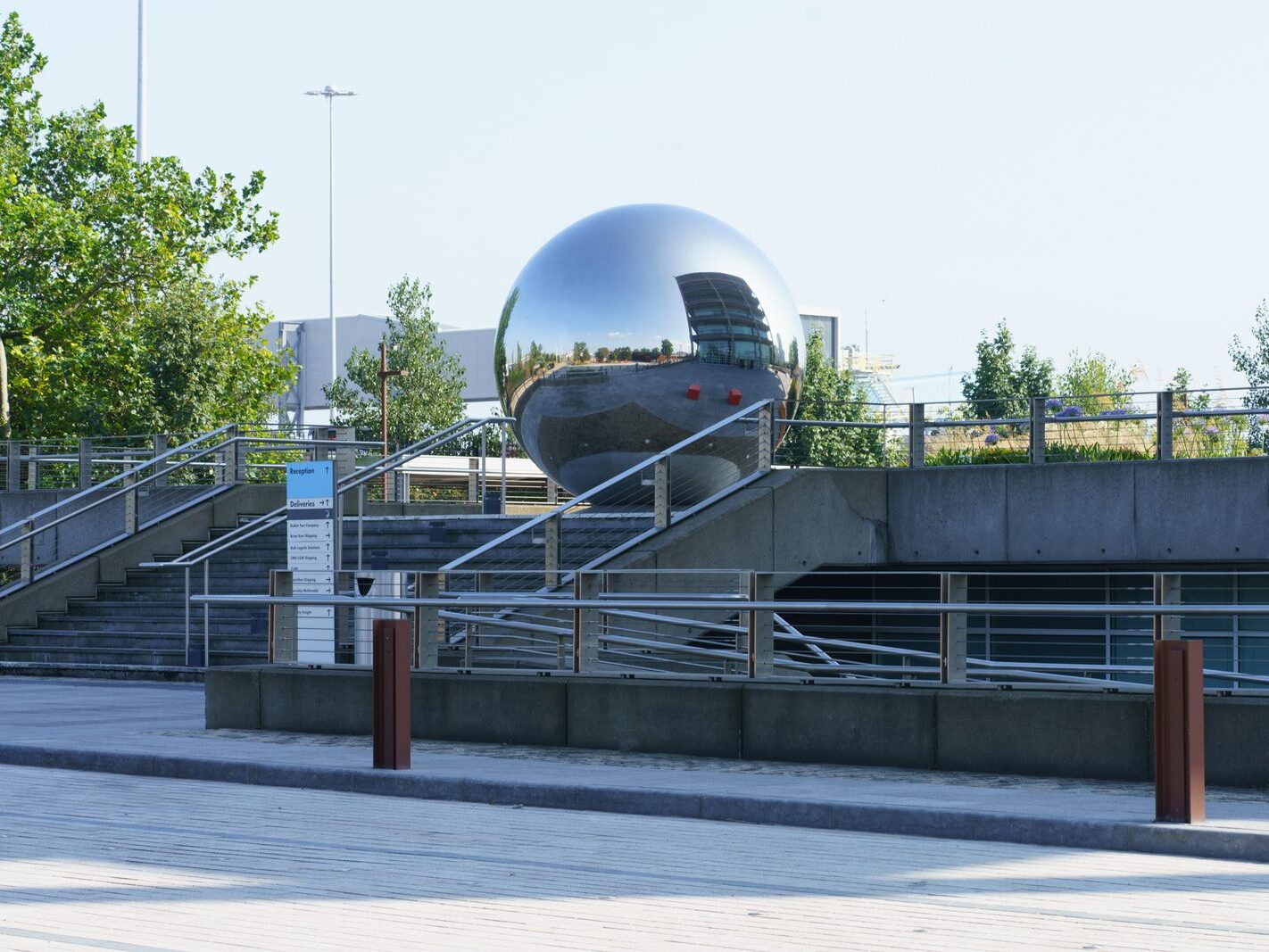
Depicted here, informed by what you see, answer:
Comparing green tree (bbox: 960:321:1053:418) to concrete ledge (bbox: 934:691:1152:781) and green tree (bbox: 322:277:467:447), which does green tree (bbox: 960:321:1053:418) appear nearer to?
green tree (bbox: 322:277:467:447)

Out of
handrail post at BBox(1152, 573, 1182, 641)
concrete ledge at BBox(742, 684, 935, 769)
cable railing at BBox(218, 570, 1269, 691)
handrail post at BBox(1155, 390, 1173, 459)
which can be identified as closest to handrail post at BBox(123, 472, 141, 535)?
cable railing at BBox(218, 570, 1269, 691)

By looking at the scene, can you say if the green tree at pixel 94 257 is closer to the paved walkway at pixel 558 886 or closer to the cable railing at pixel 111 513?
the cable railing at pixel 111 513

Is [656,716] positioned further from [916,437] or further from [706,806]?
[916,437]

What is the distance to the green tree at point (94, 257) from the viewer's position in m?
39.7

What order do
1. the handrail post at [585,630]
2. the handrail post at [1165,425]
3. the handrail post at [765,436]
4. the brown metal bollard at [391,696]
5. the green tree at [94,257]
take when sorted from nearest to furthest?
the brown metal bollard at [391,696], the handrail post at [585,630], the handrail post at [765,436], the handrail post at [1165,425], the green tree at [94,257]

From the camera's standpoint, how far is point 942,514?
72.4 ft

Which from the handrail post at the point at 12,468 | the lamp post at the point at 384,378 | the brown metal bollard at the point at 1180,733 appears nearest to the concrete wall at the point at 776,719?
the brown metal bollard at the point at 1180,733

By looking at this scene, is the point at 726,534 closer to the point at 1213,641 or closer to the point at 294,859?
the point at 1213,641

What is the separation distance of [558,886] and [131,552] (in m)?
18.4

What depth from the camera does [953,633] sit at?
12438 mm

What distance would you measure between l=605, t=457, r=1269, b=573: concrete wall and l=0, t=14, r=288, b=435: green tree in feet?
74.6

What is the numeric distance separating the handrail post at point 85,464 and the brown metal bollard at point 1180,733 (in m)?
24.1

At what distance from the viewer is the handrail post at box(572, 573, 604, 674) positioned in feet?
45.3

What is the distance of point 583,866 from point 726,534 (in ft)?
35.8
